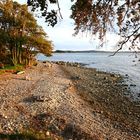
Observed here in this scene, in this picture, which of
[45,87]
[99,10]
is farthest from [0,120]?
[45,87]

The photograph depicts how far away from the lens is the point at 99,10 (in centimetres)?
1543

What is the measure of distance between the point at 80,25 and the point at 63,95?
1671 cm

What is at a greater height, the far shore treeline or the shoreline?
the far shore treeline

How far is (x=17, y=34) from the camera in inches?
2109

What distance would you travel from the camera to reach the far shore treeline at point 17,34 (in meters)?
51.7

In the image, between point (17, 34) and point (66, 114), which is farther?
point (17, 34)

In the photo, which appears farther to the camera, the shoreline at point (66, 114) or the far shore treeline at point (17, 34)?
the far shore treeline at point (17, 34)

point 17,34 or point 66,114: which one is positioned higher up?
point 17,34

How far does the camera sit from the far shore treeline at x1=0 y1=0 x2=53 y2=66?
5172 cm

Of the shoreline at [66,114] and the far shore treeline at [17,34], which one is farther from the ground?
the far shore treeline at [17,34]

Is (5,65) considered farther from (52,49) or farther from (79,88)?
(79,88)

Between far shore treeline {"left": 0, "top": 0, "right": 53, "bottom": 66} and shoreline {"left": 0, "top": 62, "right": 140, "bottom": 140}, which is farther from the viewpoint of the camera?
far shore treeline {"left": 0, "top": 0, "right": 53, "bottom": 66}

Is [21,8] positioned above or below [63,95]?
above

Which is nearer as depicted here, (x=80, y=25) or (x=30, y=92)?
(x=80, y=25)
